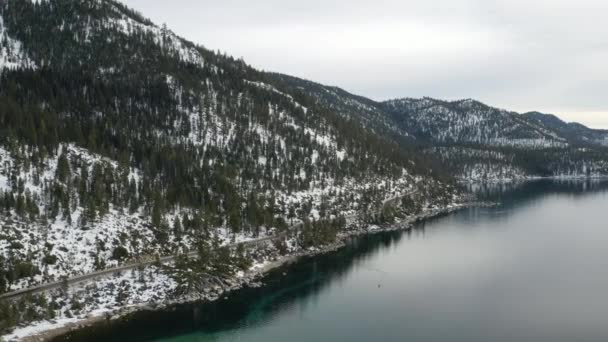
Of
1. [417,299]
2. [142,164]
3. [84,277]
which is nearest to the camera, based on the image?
[84,277]

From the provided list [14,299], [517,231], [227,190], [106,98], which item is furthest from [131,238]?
[517,231]

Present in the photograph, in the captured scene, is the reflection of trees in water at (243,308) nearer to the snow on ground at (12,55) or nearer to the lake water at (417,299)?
the lake water at (417,299)

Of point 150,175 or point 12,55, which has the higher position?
point 12,55

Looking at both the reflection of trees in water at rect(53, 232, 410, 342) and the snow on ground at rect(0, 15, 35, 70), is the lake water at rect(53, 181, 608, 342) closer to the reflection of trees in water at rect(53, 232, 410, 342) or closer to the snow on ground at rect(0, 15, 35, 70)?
the reflection of trees in water at rect(53, 232, 410, 342)

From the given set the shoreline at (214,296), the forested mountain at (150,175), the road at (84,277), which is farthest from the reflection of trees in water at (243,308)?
the road at (84,277)

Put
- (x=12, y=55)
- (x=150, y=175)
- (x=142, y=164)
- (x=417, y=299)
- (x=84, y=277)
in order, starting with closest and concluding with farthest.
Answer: (x=84, y=277) < (x=417, y=299) < (x=150, y=175) < (x=142, y=164) < (x=12, y=55)

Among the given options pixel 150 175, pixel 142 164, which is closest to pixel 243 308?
pixel 150 175

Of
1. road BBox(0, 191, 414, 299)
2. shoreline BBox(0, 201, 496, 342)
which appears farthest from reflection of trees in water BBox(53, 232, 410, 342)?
road BBox(0, 191, 414, 299)

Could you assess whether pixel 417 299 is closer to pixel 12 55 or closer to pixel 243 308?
pixel 243 308
